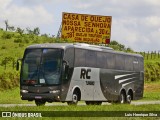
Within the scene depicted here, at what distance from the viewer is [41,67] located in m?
27.2

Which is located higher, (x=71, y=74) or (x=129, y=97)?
(x=71, y=74)

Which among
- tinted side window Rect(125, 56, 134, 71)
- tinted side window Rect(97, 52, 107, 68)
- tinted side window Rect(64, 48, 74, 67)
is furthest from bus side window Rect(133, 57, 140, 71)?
tinted side window Rect(64, 48, 74, 67)

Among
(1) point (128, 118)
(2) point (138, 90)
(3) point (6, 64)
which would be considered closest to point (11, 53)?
(3) point (6, 64)

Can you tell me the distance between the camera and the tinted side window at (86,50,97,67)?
2992 centimetres

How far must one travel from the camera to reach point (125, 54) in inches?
1377

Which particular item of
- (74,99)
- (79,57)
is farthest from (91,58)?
(74,99)

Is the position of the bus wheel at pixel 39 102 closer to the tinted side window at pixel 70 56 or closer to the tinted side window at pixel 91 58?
the tinted side window at pixel 70 56

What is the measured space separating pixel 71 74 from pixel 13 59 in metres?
27.7

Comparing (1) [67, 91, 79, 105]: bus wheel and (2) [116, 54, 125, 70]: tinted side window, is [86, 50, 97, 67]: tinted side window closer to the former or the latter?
(1) [67, 91, 79, 105]: bus wheel

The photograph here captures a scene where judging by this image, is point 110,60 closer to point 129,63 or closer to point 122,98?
point 129,63

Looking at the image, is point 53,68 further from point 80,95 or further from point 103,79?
point 103,79

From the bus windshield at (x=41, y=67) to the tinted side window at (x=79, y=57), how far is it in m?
1.53

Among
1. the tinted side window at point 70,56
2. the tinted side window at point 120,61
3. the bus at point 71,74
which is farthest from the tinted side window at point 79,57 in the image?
the tinted side window at point 120,61

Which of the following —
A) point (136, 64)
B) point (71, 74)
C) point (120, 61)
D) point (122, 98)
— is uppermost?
point (120, 61)
